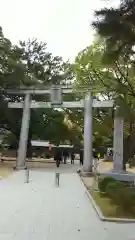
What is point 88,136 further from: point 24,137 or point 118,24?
point 118,24

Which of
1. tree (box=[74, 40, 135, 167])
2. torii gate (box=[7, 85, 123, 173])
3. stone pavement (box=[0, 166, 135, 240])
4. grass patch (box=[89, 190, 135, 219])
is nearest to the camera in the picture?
stone pavement (box=[0, 166, 135, 240])

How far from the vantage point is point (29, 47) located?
36312mm

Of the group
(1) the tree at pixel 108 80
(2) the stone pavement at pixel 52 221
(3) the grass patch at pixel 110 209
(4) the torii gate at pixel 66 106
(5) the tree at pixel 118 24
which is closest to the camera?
(5) the tree at pixel 118 24

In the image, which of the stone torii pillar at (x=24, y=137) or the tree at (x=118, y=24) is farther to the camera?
the stone torii pillar at (x=24, y=137)

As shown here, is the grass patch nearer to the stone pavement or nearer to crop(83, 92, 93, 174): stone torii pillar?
the stone pavement

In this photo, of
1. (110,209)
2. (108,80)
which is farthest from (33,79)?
(110,209)

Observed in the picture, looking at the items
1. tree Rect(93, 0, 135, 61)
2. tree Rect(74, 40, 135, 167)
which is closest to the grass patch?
tree Rect(74, 40, 135, 167)

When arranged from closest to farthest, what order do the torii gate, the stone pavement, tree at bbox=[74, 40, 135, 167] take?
the stone pavement → tree at bbox=[74, 40, 135, 167] → the torii gate

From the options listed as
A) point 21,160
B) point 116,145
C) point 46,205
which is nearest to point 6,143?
point 21,160

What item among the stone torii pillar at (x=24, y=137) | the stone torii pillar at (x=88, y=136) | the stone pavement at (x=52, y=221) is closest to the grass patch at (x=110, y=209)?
the stone pavement at (x=52, y=221)

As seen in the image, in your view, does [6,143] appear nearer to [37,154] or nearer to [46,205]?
[37,154]

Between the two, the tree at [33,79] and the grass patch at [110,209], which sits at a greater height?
the tree at [33,79]

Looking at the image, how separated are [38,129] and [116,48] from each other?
27.4 m

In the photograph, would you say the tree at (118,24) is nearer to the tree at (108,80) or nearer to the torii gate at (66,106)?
the tree at (108,80)
